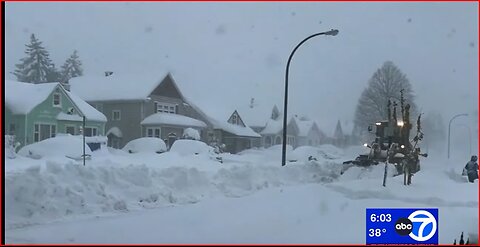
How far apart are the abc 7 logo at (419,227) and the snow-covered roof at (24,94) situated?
250cm

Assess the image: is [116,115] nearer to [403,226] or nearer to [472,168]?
[403,226]

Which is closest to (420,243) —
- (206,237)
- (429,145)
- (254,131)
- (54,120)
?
(429,145)

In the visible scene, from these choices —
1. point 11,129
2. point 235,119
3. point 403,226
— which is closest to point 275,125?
point 235,119

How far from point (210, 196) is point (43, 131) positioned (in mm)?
1454

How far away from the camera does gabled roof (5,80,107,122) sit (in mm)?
3430

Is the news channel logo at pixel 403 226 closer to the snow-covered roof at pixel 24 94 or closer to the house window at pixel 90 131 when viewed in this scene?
the house window at pixel 90 131

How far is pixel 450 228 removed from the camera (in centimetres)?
351

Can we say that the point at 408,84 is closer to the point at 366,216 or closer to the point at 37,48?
the point at 366,216

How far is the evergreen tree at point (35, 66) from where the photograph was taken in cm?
351

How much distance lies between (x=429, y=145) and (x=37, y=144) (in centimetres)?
281

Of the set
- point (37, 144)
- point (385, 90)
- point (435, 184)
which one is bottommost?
→ point (435, 184)

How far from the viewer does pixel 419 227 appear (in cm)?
322

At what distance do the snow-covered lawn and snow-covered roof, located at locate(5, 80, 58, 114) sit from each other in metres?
0.35

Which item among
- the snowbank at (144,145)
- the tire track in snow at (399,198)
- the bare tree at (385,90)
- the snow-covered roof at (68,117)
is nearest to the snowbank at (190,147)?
the snowbank at (144,145)
